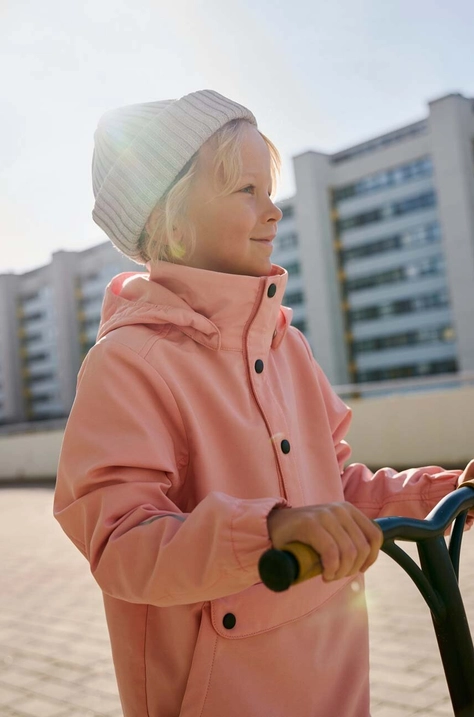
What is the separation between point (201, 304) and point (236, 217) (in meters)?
0.17

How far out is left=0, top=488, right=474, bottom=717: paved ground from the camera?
10.1ft

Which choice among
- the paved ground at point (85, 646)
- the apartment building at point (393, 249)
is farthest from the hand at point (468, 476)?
the apartment building at point (393, 249)

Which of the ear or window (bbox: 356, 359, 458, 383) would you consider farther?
window (bbox: 356, 359, 458, 383)

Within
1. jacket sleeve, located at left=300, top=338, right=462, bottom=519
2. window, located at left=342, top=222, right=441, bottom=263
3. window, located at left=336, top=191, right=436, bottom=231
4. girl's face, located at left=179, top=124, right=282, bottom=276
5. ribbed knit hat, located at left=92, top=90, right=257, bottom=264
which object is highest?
window, located at left=336, top=191, right=436, bottom=231

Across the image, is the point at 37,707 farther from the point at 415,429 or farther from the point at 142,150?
the point at 415,429

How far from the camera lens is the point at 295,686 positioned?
1167 mm

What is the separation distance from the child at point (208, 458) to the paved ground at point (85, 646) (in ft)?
6.00

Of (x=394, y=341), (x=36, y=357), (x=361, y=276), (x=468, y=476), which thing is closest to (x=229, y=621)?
(x=468, y=476)

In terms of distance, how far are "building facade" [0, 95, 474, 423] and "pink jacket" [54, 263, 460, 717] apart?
51257mm

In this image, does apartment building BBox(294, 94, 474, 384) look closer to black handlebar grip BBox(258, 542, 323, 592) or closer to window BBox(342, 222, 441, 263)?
window BBox(342, 222, 441, 263)

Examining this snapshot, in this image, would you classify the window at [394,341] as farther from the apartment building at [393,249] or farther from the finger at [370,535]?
the finger at [370,535]

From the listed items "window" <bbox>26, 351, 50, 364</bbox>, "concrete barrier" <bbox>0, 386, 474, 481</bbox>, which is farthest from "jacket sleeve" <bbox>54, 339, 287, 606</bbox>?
"window" <bbox>26, 351, 50, 364</bbox>

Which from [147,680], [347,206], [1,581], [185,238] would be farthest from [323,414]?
[347,206]

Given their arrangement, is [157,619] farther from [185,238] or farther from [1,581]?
[1,581]
